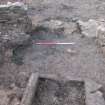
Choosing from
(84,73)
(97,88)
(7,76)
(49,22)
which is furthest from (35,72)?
(49,22)

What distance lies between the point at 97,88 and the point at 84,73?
793 mm

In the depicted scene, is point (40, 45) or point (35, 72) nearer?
point (35, 72)

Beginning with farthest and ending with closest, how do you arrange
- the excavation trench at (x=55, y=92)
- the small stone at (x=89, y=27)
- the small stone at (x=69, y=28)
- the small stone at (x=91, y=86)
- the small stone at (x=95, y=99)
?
1. the small stone at (x=69, y=28)
2. the small stone at (x=89, y=27)
3. the small stone at (x=91, y=86)
4. the excavation trench at (x=55, y=92)
5. the small stone at (x=95, y=99)

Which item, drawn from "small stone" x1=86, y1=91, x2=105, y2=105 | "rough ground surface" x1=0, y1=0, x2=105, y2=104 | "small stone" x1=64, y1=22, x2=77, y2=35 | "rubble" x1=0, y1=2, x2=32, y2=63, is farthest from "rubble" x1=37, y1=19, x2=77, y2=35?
"small stone" x1=86, y1=91, x2=105, y2=105

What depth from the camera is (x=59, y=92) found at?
5191 mm

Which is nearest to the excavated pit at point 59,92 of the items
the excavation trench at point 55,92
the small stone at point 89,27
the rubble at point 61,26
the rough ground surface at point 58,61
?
the excavation trench at point 55,92

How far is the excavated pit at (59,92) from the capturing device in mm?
4938

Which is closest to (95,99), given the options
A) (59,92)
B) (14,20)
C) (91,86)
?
(91,86)

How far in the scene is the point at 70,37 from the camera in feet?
24.2

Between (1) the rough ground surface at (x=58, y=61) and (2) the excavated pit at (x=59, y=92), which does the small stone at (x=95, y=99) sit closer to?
(2) the excavated pit at (x=59, y=92)

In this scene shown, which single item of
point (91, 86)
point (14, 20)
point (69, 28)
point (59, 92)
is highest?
point (14, 20)

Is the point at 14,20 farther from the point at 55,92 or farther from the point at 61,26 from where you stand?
the point at 55,92

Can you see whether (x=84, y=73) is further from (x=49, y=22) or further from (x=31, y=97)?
(x=49, y=22)

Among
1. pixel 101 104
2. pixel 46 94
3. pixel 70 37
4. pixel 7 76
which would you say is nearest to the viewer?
pixel 101 104
